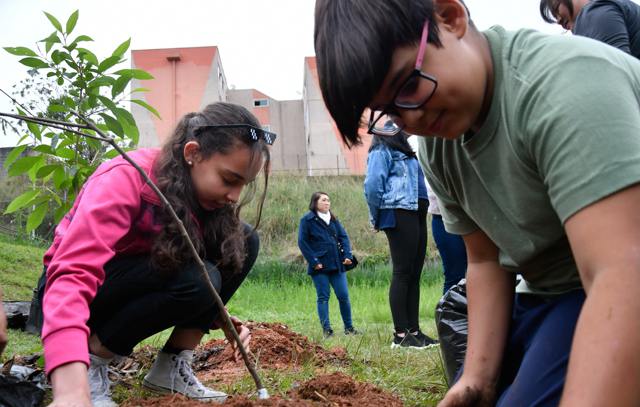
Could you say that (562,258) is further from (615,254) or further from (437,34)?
(437,34)

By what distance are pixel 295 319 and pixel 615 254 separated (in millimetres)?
5950

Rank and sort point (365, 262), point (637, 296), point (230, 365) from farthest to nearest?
1. point (365, 262)
2. point (230, 365)
3. point (637, 296)

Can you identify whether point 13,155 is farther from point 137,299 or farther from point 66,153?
point 137,299

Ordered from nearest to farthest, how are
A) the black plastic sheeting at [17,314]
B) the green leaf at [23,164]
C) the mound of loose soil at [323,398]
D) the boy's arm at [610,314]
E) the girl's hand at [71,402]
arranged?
Answer: 1. the boy's arm at [610,314]
2. the girl's hand at [71,402]
3. the mound of loose soil at [323,398]
4. the green leaf at [23,164]
5. the black plastic sheeting at [17,314]

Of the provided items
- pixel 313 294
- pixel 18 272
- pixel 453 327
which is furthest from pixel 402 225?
pixel 313 294

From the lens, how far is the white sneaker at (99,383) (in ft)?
7.23

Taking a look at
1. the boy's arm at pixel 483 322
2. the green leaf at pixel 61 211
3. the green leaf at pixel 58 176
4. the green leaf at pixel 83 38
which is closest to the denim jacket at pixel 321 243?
the green leaf at pixel 61 211

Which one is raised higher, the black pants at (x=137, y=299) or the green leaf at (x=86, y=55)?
the green leaf at (x=86, y=55)

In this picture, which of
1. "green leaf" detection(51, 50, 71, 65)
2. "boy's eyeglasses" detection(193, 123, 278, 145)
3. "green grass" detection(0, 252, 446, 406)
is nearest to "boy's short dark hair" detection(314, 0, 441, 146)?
"boy's eyeglasses" detection(193, 123, 278, 145)

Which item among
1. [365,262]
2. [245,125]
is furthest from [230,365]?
[365,262]

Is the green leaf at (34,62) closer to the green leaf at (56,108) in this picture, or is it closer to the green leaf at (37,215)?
the green leaf at (56,108)

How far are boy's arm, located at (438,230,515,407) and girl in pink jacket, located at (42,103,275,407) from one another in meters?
0.90

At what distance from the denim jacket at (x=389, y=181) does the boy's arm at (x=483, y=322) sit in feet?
7.52

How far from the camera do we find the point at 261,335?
3596mm
